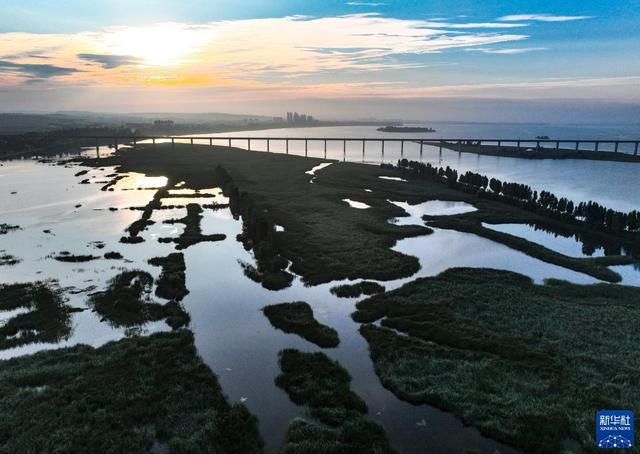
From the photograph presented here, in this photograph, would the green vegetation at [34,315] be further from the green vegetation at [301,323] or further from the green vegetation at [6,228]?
the green vegetation at [6,228]

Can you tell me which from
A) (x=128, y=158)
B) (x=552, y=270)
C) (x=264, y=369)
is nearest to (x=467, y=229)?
(x=552, y=270)

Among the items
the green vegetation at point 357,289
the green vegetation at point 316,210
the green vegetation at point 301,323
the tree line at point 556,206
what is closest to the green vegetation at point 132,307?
the green vegetation at point 301,323

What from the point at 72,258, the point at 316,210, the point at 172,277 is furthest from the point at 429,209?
the point at 72,258

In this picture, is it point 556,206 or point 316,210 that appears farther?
point 556,206

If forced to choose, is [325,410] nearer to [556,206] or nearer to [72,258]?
[72,258]

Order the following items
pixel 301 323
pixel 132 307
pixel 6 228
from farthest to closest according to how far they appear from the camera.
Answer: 1. pixel 6 228
2. pixel 132 307
3. pixel 301 323

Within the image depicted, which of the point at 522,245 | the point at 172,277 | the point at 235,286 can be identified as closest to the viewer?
the point at 172,277

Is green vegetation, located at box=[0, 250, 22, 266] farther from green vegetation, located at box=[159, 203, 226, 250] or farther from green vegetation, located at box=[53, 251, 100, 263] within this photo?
green vegetation, located at box=[159, 203, 226, 250]
